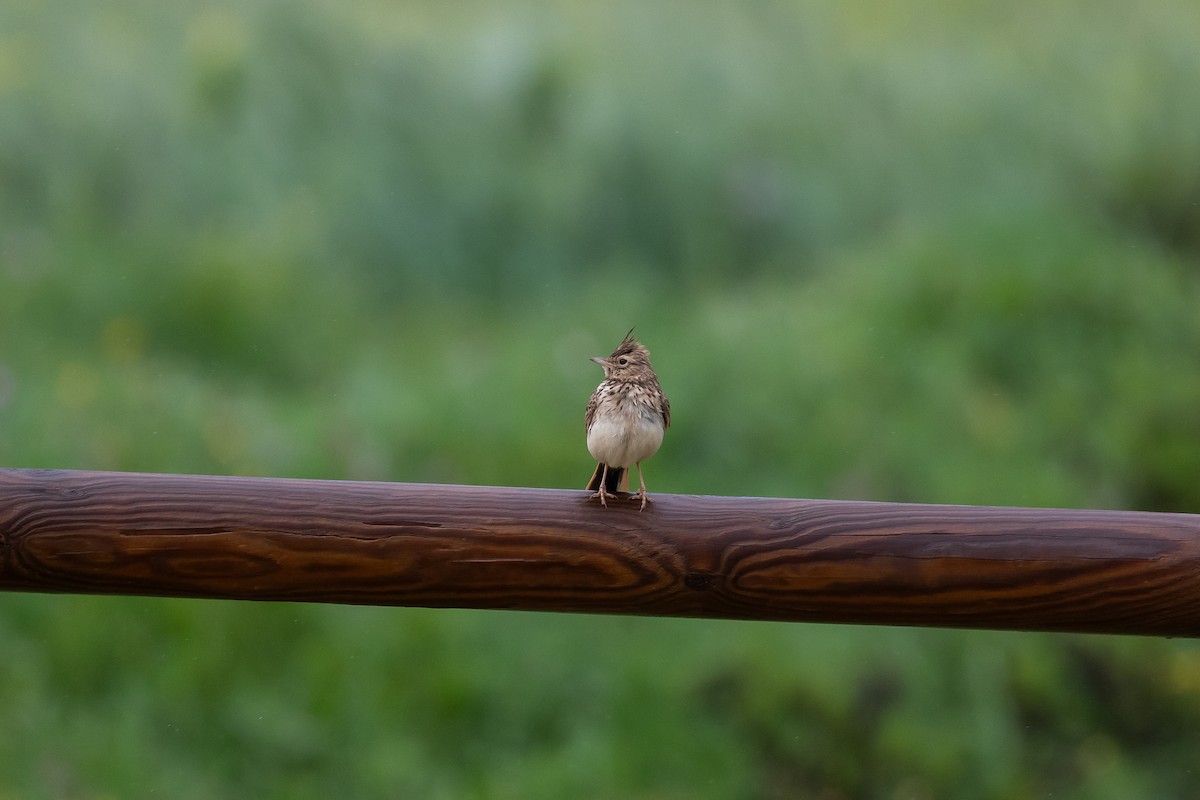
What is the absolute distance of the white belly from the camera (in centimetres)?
225

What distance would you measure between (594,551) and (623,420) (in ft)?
1.75

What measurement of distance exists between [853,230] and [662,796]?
2.52 m

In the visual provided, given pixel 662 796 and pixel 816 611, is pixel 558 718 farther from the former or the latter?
pixel 816 611

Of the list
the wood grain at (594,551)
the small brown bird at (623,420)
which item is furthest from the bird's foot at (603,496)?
the small brown bird at (623,420)

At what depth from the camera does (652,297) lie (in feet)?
17.3

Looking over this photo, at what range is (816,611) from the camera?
1796 mm

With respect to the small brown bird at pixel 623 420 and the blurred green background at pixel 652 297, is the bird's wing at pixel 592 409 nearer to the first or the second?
the small brown bird at pixel 623 420

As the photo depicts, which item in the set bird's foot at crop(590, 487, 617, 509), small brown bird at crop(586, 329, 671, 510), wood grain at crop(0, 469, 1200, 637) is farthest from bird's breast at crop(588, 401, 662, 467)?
wood grain at crop(0, 469, 1200, 637)

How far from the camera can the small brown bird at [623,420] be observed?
2252 mm

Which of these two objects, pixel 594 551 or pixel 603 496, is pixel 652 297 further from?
pixel 594 551

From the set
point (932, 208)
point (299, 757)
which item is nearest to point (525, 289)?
point (932, 208)

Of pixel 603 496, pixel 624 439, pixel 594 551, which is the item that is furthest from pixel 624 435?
pixel 594 551

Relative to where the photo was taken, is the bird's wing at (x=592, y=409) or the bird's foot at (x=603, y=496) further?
the bird's wing at (x=592, y=409)

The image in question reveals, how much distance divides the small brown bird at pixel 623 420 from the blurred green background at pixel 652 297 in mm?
2183
